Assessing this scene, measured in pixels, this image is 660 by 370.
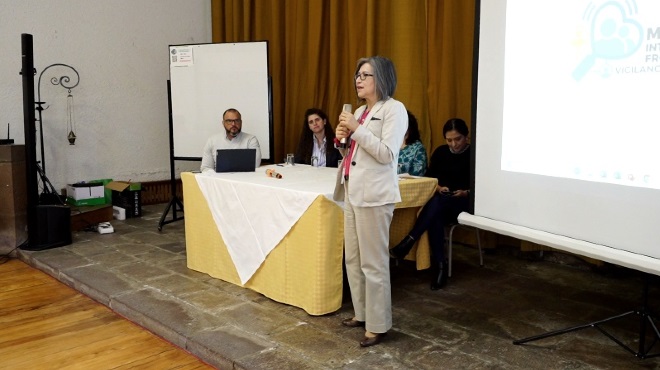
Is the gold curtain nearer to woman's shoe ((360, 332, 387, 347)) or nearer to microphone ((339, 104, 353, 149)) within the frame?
microphone ((339, 104, 353, 149))

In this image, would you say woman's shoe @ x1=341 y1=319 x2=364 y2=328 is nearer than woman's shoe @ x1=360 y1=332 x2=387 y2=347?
No

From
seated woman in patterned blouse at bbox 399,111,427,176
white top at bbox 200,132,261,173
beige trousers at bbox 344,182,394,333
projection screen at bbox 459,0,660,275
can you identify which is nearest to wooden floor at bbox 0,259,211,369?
beige trousers at bbox 344,182,394,333

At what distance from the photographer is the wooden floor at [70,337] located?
100 inches

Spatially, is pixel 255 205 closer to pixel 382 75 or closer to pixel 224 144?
pixel 382 75

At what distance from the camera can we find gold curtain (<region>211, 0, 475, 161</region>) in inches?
163

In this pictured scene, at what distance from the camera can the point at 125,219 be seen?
17.5 ft

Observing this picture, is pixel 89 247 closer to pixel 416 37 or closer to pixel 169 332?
pixel 169 332

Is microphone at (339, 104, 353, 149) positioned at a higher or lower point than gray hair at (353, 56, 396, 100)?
lower

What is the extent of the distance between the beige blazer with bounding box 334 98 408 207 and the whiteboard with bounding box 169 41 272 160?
7.86ft

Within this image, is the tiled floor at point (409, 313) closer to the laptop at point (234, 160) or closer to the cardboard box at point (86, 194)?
the laptop at point (234, 160)

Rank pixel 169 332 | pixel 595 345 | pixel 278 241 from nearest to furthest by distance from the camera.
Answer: pixel 595 345 < pixel 169 332 < pixel 278 241

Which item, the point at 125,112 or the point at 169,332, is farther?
the point at 125,112

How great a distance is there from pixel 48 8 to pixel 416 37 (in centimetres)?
338

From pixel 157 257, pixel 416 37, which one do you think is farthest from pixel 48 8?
pixel 416 37
